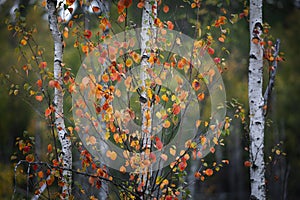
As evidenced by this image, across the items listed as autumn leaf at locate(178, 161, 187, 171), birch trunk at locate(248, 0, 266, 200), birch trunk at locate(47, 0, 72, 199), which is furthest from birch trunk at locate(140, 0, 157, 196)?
birch trunk at locate(248, 0, 266, 200)

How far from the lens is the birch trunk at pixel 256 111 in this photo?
3.60 meters

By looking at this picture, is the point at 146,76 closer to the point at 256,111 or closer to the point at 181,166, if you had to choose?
the point at 181,166

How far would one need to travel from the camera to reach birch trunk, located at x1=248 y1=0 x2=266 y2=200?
A: 3601 mm

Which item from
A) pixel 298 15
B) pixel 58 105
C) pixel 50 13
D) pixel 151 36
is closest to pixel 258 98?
pixel 151 36

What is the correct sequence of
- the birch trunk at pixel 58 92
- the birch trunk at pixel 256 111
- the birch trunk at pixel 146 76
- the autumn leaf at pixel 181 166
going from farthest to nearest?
1. the birch trunk at pixel 256 111
2. the birch trunk at pixel 58 92
3. the autumn leaf at pixel 181 166
4. the birch trunk at pixel 146 76

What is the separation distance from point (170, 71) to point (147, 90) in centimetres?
43

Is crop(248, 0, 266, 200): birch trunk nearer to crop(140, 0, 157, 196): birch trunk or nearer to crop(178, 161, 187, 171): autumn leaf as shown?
crop(178, 161, 187, 171): autumn leaf

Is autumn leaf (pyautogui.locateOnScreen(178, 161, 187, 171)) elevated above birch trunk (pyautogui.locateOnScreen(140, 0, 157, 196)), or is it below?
below

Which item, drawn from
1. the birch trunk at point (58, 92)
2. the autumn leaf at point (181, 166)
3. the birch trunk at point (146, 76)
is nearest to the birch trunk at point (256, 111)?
the autumn leaf at point (181, 166)

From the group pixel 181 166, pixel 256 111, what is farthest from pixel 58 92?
pixel 256 111

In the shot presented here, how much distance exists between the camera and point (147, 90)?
297cm

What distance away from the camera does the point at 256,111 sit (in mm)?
3711

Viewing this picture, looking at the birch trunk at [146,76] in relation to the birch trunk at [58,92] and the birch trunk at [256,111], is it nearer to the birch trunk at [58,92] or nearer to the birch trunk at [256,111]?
the birch trunk at [58,92]

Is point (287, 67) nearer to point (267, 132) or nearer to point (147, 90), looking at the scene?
point (267, 132)
